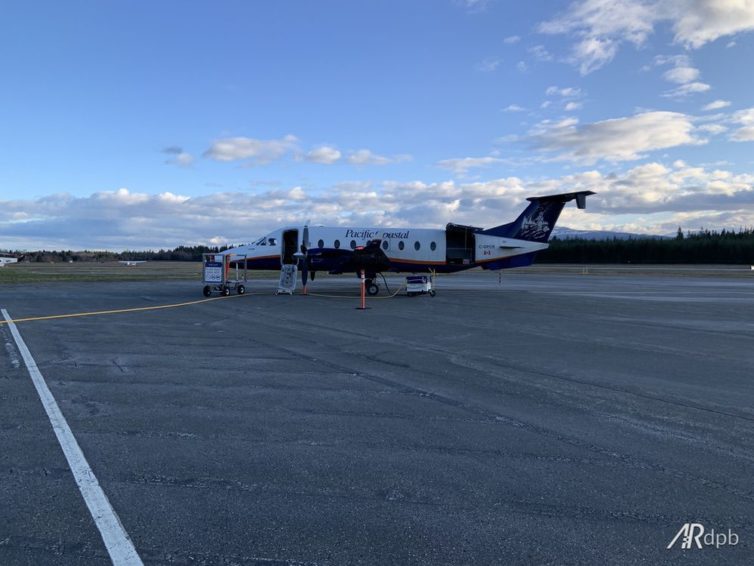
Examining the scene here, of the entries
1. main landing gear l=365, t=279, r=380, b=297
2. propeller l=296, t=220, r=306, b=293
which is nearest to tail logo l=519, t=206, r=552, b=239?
main landing gear l=365, t=279, r=380, b=297

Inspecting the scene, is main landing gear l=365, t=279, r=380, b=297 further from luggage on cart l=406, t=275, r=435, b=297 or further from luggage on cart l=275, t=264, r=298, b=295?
luggage on cart l=275, t=264, r=298, b=295

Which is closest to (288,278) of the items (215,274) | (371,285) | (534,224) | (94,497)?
(215,274)

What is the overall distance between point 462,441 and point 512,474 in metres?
0.85

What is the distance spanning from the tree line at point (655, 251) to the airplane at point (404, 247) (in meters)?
64.5

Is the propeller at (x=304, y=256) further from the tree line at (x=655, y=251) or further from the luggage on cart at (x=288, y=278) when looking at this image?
the tree line at (x=655, y=251)

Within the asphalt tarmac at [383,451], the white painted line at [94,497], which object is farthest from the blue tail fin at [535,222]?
the white painted line at [94,497]

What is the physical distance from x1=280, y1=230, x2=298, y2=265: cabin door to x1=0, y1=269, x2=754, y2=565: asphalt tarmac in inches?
590

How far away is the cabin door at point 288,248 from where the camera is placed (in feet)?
84.6

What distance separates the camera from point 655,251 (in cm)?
8962

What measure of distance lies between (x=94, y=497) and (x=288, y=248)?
22.4 m

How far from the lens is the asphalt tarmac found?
10.9ft

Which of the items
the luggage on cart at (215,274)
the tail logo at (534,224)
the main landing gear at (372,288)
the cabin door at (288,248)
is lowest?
the main landing gear at (372,288)

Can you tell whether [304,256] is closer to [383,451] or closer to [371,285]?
[371,285]

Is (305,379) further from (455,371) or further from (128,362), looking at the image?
(128,362)
